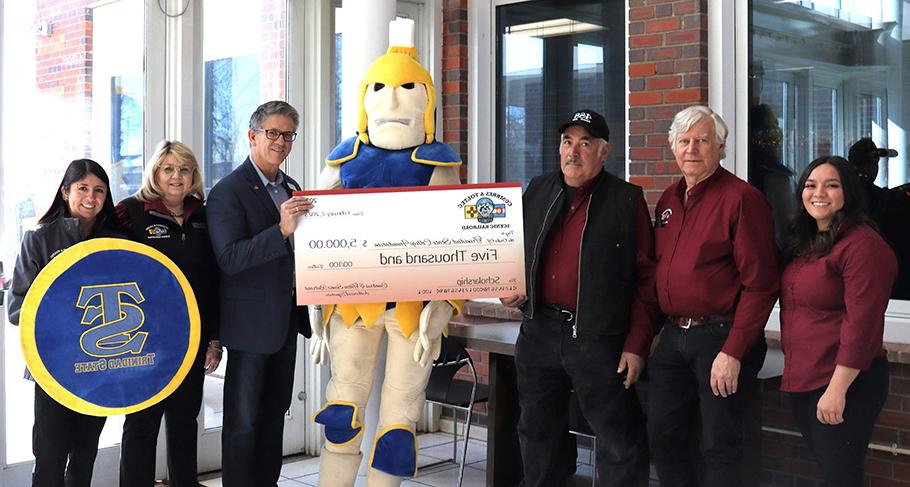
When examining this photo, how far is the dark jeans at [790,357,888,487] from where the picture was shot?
311cm

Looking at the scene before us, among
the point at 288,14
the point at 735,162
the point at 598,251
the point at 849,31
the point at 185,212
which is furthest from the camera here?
the point at 288,14

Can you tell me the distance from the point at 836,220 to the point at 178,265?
7.54 ft

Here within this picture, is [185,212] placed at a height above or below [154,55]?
below

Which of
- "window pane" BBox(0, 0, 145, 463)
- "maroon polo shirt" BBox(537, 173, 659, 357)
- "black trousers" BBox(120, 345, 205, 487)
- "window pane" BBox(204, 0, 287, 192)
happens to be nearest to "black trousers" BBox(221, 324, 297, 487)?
"black trousers" BBox(120, 345, 205, 487)

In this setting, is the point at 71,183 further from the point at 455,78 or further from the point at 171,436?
the point at 455,78

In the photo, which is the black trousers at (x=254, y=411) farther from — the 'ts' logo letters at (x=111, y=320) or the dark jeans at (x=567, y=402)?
the dark jeans at (x=567, y=402)

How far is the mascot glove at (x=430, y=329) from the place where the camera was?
3.73m

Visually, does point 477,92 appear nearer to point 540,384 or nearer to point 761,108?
point 761,108

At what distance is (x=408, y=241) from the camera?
11.8ft

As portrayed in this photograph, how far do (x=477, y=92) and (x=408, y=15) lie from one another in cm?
60

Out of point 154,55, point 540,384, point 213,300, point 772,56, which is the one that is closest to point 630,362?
point 540,384

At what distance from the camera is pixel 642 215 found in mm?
3607

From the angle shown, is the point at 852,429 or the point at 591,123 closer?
the point at 852,429

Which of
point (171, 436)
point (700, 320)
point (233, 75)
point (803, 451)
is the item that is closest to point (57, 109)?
point (233, 75)
